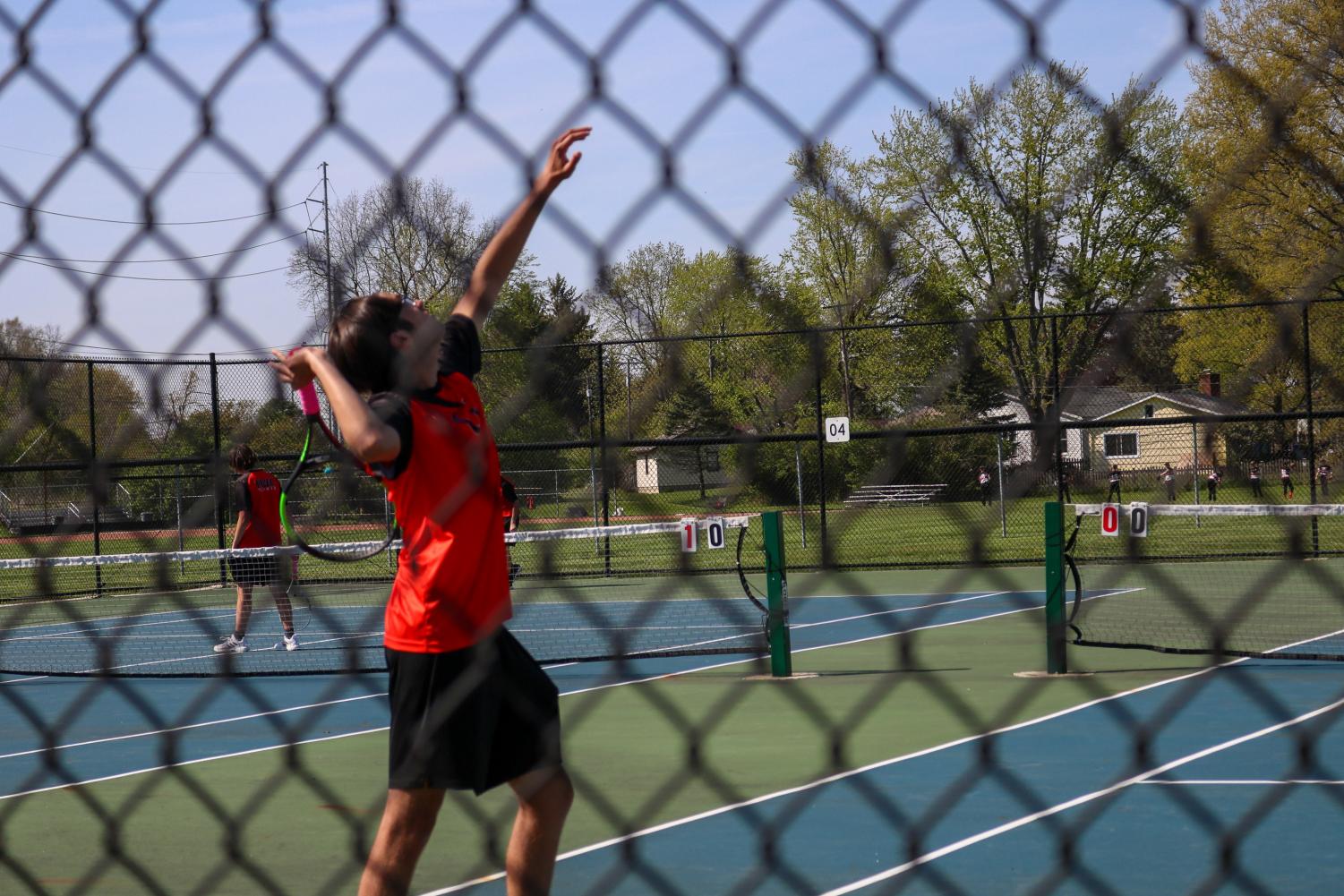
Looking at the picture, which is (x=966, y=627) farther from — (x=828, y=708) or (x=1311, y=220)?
(x=1311, y=220)

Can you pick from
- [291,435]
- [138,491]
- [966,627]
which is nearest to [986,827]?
[291,435]

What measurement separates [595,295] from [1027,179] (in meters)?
0.52

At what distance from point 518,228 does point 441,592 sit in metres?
0.99

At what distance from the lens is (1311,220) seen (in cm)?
153

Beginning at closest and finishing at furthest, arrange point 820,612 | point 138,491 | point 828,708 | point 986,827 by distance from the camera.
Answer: point 986,827 → point 828,708 → point 820,612 → point 138,491

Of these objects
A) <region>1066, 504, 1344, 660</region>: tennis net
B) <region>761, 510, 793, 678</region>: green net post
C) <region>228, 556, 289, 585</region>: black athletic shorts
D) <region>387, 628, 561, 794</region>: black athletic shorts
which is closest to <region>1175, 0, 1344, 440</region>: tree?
<region>387, 628, 561, 794</region>: black athletic shorts

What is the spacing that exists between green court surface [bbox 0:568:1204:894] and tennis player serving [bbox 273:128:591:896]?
15cm

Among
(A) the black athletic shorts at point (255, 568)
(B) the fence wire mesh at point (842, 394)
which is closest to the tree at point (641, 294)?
(B) the fence wire mesh at point (842, 394)

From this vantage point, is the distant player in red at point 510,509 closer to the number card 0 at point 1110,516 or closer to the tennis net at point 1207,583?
the number card 0 at point 1110,516

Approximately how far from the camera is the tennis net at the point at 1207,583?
29.8 ft

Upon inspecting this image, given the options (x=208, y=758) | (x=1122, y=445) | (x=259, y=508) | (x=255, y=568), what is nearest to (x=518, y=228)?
(x=208, y=758)

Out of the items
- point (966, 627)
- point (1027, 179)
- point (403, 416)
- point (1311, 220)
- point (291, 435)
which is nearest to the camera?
point (1027, 179)

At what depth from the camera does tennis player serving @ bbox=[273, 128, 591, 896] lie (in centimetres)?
205

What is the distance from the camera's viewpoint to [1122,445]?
43.8ft
